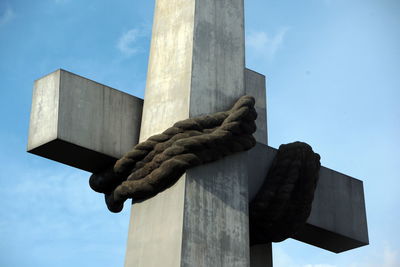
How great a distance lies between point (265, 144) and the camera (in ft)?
25.5

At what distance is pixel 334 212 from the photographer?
774 cm

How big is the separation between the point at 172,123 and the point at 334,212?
1856 mm

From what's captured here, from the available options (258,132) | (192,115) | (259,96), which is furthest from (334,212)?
(192,115)

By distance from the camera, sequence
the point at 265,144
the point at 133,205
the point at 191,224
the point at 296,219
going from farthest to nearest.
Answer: the point at 265,144
the point at 296,219
the point at 133,205
the point at 191,224

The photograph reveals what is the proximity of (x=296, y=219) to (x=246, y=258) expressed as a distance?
3.36ft

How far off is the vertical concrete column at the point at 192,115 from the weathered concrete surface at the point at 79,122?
0.64 feet

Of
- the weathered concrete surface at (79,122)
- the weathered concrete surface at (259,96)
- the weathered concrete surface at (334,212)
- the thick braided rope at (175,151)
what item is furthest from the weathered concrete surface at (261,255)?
the weathered concrete surface at (79,122)

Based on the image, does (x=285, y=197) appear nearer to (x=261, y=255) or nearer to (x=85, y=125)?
(x=261, y=255)

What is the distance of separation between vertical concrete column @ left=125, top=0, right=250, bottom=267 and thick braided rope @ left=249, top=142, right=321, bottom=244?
58 centimetres

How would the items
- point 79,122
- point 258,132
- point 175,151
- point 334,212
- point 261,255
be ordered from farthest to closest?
point 258,132
point 334,212
point 261,255
point 79,122
point 175,151

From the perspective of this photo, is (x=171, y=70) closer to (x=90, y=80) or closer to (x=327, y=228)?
(x=90, y=80)

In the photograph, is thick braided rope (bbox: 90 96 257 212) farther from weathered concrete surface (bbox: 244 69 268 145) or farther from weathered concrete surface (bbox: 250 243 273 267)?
weathered concrete surface (bbox: 244 69 268 145)

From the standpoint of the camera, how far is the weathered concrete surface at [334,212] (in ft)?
24.7

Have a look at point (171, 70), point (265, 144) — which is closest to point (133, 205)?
point (171, 70)
